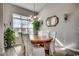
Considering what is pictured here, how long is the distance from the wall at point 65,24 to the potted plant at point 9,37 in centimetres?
42

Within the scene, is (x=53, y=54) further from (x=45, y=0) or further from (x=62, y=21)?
(x=45, y=0)

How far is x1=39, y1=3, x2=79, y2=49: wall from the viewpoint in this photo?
1812mm

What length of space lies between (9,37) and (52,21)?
0.61 meters

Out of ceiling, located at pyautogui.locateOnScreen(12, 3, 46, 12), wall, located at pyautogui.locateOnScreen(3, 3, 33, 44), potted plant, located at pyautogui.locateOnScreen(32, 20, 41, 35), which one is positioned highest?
ceiling, located at pyautogui.locateOnScreen(12, 3, 46, 12)

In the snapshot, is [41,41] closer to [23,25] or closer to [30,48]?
[30,48]

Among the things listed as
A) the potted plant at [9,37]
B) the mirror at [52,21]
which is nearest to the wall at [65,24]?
the mirror at [52,21]

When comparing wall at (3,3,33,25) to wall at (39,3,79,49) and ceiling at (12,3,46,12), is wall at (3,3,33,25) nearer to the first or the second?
ceiling at (12,3,46,12)

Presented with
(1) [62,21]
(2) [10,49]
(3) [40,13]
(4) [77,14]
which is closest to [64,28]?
(1) [62,21]

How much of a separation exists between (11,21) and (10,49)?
1.20 ft

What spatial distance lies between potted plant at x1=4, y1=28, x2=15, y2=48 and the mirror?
1.60 ft

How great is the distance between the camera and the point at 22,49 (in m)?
1.83

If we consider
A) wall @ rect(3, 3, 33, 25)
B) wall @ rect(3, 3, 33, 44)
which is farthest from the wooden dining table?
wall @ rect(3, 3, 33, 25)

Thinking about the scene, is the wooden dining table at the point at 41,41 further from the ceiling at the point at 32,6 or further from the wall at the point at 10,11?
the ceiling at the point at 32,6

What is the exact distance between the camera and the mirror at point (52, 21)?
1.83 m
